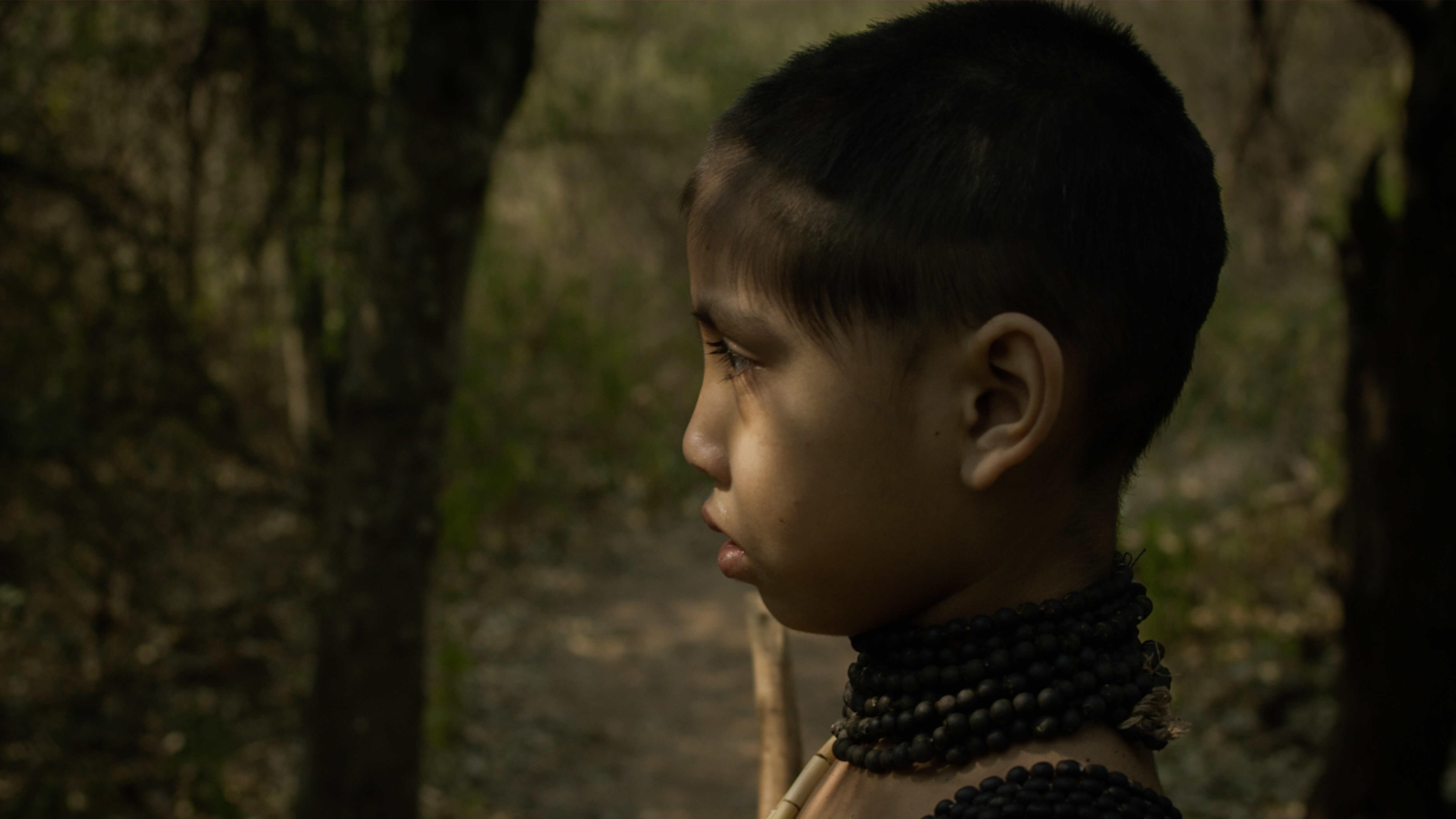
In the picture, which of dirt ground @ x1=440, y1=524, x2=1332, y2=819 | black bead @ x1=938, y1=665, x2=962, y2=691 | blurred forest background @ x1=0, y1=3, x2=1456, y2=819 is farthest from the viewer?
dirt ground @ x1=440, y1=524, x2=1332, y2=819

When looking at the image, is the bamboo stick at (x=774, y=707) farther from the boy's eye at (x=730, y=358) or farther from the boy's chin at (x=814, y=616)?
the boy's eye at (x=730, y=358)

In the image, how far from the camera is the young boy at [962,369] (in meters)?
1.00

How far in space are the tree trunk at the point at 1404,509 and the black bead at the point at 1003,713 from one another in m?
2.57

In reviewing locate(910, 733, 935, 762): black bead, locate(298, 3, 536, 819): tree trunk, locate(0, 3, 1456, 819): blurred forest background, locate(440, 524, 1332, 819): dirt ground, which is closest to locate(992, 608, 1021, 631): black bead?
locate(910, 733, 935, 762): black bead

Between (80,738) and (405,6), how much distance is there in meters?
2.36

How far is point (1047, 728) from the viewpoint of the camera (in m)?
1.04

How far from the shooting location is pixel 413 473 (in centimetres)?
311

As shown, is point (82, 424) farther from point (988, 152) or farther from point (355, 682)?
point (988, 152)

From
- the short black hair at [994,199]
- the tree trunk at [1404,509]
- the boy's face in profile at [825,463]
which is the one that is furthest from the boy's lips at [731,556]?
the tree trunk at [1404,509]

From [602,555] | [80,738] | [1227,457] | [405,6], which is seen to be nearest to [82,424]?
[80,738]

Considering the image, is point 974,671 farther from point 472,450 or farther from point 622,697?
point 472,450

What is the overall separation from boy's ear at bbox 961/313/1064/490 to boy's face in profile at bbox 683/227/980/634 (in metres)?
0.02

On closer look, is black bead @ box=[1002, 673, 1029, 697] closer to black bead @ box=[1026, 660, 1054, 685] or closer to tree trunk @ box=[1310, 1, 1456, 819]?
black bead @ box=[1026, 660, 1054, 685]

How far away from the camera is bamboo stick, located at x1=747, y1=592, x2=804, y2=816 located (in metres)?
1.56
